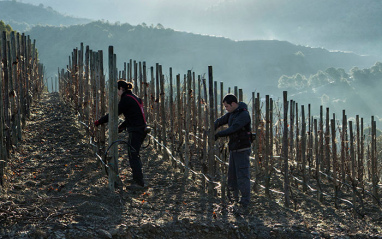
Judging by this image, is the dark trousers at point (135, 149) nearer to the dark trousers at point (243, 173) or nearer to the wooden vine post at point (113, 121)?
the wooden vine post at point (113, 121)

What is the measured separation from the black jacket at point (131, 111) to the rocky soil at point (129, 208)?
0.79m

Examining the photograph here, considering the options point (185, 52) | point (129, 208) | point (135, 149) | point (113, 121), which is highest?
point (185, 52)

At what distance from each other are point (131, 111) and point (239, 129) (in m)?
1.38

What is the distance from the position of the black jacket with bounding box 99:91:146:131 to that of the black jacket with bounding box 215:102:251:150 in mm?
1031

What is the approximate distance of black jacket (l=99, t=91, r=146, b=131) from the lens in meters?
5.30

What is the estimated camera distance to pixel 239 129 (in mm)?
5141

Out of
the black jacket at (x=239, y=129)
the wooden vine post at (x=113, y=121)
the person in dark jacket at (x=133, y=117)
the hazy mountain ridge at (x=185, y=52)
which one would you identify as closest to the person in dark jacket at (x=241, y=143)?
the black jacket at (x=239, y=129)

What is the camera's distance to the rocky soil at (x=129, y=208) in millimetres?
3895

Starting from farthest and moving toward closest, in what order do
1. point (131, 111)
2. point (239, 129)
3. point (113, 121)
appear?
point (131, 111) < point (239, 129) < point (113, 121)

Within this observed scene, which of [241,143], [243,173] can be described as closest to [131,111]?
[241,143]

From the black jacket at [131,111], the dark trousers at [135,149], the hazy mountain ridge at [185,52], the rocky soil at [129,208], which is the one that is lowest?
the rocky soil at [129,208]

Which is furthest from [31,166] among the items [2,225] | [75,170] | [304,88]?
[304,88]

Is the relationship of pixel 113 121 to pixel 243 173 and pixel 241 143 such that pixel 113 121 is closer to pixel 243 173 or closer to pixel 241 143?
pixel 241 143

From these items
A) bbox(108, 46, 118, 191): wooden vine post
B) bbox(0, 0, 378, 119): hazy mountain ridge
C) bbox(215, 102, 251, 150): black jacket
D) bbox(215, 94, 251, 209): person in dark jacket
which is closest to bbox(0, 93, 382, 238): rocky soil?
bbox(108, 46, 118, 191): wooden vine post
